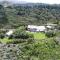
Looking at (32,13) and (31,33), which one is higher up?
(31,33)

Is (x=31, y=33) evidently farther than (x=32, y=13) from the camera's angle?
No

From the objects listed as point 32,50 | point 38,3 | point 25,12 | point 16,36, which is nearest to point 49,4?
point 38,3

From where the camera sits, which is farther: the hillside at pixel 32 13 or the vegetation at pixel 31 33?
the hillside at pixel 32 13

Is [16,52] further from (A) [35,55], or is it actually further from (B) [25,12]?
(B) [25,12]

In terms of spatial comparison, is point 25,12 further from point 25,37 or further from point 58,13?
point 25,37

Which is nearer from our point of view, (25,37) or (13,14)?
(25,37)

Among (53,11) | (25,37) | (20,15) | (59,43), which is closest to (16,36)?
(25,37)

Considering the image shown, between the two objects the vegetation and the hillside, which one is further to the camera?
the hillside

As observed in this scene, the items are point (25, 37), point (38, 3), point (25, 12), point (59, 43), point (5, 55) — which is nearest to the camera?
point (5, 55)

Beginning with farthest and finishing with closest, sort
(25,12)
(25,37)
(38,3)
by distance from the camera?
(38,3), (25,12), (25,37)
